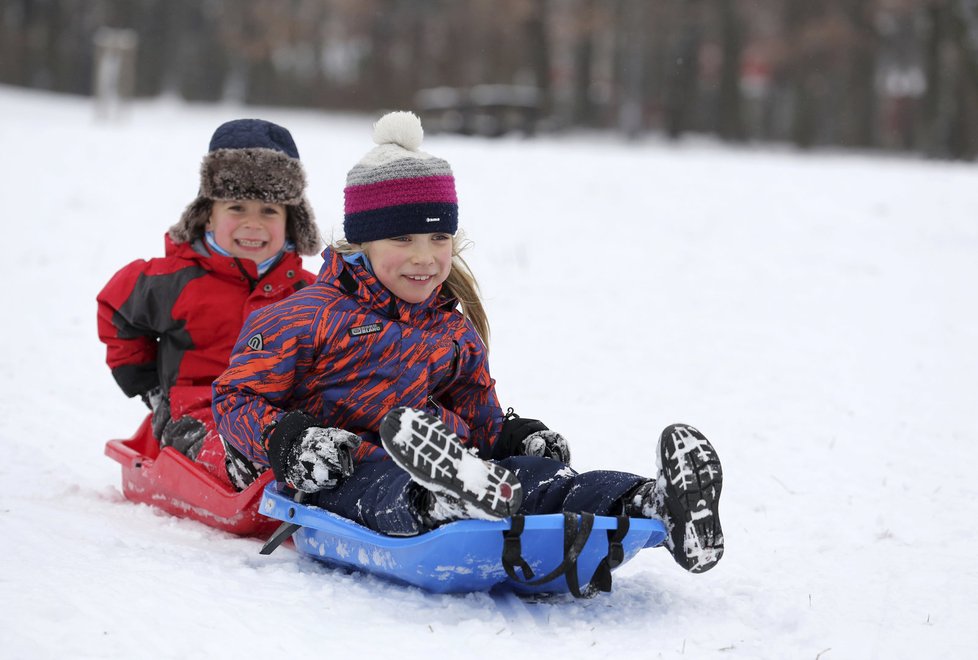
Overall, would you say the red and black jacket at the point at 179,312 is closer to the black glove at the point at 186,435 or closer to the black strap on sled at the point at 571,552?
the black glove at the point at 186,435

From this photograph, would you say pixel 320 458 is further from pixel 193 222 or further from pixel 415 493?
pixel 193 222

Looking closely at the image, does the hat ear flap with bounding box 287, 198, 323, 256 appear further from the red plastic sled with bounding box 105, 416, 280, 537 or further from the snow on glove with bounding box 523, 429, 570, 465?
the snow on glove with bounding box 523, 429, 570, 465

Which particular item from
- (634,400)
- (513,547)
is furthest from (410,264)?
(634,400)

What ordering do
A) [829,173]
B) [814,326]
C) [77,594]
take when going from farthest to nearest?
[829,173] → [814,326] → [77,594]

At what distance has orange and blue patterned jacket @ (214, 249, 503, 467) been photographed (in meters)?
2.85

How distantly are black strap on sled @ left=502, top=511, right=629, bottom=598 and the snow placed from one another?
0.30 ft

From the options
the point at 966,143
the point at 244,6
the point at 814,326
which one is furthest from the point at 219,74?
the point at 814,326

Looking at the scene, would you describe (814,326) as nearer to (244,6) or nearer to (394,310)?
(394,310)

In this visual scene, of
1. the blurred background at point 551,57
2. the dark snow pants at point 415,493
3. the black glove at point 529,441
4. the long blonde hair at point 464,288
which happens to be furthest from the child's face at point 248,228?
the blurred background at point 551,57

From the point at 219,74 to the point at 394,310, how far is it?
94.9 feet

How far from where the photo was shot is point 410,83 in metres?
27.2

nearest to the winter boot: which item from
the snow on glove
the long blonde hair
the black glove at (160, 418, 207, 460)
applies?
the snow on glove

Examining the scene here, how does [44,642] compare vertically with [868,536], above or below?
above

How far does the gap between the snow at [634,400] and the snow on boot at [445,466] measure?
28cm
